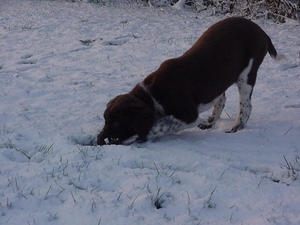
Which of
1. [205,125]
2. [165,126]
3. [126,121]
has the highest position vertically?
[126,121]

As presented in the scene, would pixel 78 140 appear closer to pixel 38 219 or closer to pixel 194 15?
pixel 38 219

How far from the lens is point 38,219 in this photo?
2.87 meters

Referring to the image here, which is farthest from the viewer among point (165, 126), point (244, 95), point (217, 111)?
point (217, 111)

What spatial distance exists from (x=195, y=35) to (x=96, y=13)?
182 inches

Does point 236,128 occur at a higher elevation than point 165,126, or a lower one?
lower

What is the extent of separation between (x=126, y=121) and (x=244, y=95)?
171 cm

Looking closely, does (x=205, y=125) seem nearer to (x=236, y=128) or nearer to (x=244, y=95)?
(x=236, y=128)

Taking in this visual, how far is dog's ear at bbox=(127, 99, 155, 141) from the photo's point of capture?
4.48m

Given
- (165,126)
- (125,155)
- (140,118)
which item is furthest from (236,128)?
(125,155)

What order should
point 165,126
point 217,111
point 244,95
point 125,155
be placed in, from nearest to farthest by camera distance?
1. point 125,155
2. point 165,126
3. point 244,95
4. point 217,111

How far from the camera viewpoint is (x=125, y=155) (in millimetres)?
4043

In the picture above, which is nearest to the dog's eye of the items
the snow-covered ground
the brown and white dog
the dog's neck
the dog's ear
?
the brown and white dog

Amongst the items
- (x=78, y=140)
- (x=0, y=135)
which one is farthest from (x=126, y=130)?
(x=0, y=135)

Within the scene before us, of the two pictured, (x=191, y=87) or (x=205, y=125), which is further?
(x=205, y=125)
